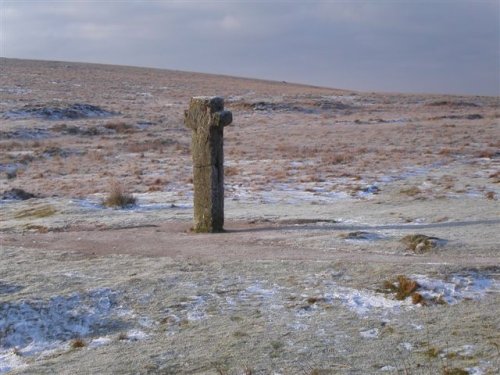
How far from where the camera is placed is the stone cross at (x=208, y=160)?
14617 mm

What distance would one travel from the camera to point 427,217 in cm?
1525

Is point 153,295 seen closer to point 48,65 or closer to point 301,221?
point 301,221

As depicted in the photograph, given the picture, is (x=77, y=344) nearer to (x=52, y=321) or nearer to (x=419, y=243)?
(x=52, y=321)

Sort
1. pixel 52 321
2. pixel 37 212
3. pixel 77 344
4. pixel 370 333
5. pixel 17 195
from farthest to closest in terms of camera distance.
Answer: pixel 17 195 → pixel 37 212 → pixel 52 321 → pixel 77 344 → pixel 370 333

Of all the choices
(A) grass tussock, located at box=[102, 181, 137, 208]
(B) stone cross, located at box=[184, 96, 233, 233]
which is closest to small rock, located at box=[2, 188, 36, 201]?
(A) grass tussock, located at box=[102, 181, 137, 208]

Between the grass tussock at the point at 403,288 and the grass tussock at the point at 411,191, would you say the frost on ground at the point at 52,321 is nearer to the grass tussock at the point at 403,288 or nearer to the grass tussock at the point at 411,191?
the grass tussock at the point at 403,288

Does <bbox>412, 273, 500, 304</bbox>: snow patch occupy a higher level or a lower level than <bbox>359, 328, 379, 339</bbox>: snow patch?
higher

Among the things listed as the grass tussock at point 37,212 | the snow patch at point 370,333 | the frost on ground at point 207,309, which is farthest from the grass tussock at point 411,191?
the snow patch at point 370,333

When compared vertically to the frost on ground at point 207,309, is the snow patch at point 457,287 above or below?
above

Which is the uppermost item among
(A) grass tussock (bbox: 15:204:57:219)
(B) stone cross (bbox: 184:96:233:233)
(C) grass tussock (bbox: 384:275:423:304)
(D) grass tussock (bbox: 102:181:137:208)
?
(B) stone cross (bbox: 184:96:233:233)

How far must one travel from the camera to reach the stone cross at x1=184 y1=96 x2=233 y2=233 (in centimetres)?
1462

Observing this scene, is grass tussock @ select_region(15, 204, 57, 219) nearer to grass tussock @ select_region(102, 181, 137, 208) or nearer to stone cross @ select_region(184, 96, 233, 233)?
grass tussock @ select_region(102, 181, 137, 208)

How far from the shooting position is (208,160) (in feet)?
48.1

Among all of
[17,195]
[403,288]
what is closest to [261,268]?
[403,288]
